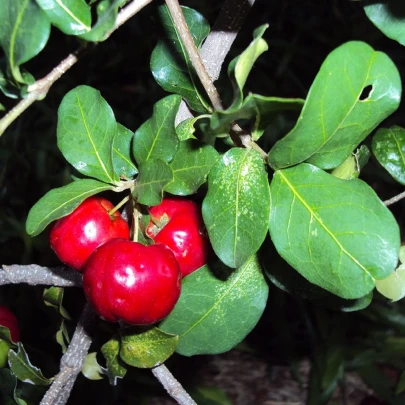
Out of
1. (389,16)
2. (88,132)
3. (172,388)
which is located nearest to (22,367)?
(172,388)

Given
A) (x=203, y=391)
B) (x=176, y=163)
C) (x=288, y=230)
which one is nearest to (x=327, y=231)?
(x=288, y=230)

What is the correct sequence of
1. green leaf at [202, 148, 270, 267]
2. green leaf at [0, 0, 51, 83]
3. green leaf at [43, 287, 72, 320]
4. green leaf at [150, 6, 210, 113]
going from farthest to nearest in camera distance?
1. green leaf at [43, 287, 72, 320]
2. green leaf at [150, 6, 210, 113]
3. green leaf at [202, 148, 270, 267]
4. green leaf at [0, 0, 51, 83]

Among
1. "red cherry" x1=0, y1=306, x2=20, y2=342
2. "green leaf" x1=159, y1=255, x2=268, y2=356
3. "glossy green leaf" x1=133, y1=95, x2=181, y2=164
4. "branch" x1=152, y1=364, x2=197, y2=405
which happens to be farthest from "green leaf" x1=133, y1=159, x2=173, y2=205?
"red cherry" x1=0, y1=306, x2=20, y2=342

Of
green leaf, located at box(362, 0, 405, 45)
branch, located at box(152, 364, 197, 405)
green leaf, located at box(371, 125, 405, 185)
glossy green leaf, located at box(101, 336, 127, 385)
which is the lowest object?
branch, located at box(152, 364, 197, 405)

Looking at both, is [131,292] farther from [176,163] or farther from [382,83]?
[382,83]

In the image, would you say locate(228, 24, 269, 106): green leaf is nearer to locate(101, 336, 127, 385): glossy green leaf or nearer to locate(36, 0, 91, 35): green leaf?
locate(36, 0, 91, 35): green leaf

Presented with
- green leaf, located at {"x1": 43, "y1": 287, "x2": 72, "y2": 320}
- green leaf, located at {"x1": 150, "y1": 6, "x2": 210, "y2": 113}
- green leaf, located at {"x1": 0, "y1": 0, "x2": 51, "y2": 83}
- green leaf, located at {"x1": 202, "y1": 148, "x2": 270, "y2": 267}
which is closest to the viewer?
green leaf, located at {"x1": 0, "y1": 0, "x2": 51, "y2": 83}
